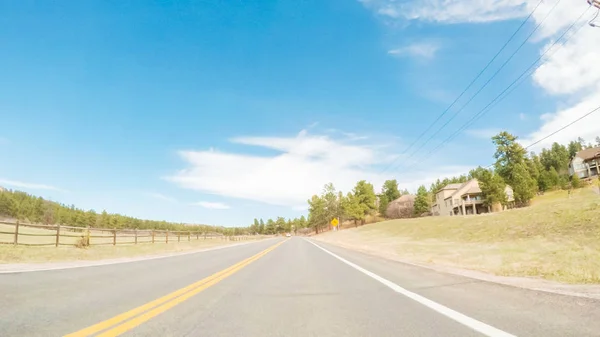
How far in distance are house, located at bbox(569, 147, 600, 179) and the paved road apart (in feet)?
334

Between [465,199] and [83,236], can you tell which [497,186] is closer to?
[465,199]

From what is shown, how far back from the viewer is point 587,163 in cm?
9156

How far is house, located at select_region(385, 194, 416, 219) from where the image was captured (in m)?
113

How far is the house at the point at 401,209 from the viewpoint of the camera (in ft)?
369

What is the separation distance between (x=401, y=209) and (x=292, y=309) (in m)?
114

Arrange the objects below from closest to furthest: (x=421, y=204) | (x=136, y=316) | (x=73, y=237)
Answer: (x=136, y=316) < (x=73, y=237) < (x=421, y=204)

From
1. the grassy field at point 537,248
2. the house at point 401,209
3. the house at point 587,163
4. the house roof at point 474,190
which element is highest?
the house at point 587,163

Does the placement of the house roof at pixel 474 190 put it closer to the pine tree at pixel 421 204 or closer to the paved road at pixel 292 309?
the pine tree at pixel 421 204

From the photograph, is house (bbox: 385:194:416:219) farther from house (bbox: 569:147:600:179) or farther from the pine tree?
house (bbox: 569:147:600:179)

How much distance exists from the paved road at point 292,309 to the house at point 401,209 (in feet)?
357

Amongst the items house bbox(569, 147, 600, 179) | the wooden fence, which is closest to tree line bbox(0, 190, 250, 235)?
the wooden fence

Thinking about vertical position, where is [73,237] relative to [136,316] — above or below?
above

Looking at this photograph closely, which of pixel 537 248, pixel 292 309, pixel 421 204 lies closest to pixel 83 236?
pixel 292 309

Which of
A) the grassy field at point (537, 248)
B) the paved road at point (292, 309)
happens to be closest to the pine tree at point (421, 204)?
the grassy field at point (537, 248)
